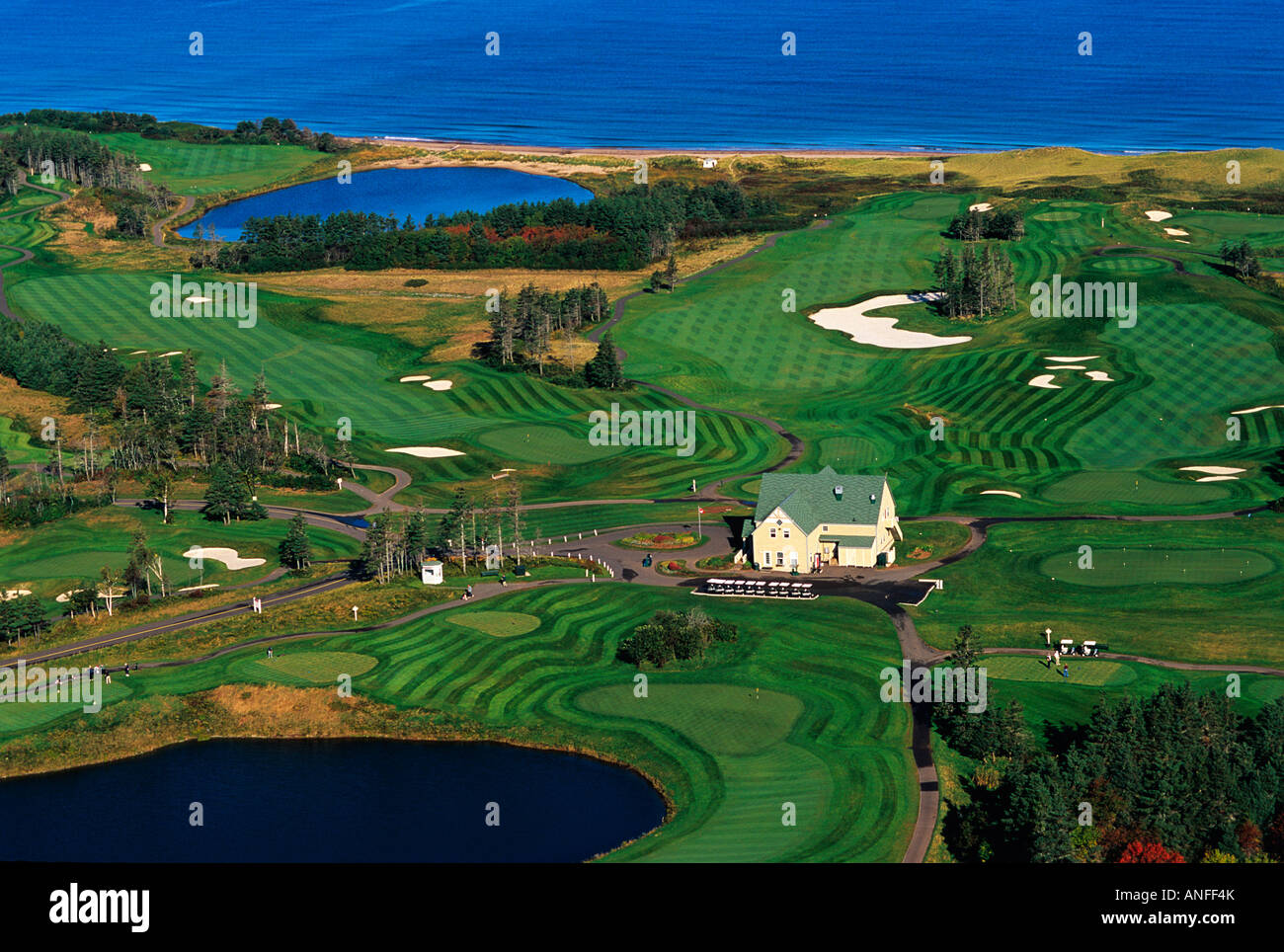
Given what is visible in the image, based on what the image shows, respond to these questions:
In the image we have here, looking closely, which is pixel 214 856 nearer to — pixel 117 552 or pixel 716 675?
pixel 716 675

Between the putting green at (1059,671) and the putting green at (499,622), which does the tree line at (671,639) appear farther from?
the putting green at (1059,671)

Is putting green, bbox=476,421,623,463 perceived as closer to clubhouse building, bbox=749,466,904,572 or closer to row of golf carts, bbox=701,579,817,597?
clubhouse building, bbox=749,466,904,572

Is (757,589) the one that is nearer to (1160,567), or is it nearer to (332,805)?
(1160,567)

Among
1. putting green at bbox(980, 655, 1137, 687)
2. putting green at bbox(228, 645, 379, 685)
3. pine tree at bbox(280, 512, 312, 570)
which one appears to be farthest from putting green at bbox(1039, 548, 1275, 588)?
pine tree at bbox(280, 512, 312, 570)

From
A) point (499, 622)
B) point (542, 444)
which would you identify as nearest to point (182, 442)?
point (542, 444)

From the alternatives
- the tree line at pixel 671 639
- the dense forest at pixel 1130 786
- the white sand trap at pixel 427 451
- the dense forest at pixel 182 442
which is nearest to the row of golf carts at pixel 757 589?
the tree line at pixel 671 639

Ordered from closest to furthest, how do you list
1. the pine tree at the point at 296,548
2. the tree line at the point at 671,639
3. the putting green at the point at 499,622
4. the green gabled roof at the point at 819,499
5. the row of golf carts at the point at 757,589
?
the tree line at the point at 671,639 → the putting green at the point at 499,622 → the row of golf carts at the point at 757,589 → the pine tree at the point at 296,548 → the green gabled roof at the point at 819,499
